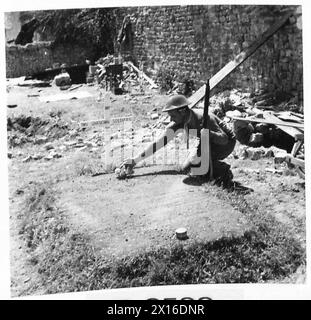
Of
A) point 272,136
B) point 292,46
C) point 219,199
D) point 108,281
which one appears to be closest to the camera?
point 108,281

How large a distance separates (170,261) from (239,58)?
10.7 feet

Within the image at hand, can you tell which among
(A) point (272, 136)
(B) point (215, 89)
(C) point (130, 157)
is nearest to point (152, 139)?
(C) point (130, 157)

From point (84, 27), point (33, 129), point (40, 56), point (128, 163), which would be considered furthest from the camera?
point (40, 56)

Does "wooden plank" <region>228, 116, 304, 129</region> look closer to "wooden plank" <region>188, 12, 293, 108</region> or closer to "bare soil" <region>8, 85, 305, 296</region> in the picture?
"bare soil" <region>8, 85, 305, 296</region>

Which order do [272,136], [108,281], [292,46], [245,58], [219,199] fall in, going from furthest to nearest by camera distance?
[245,58], [292,46], [272,136], [219,199], [108,281]

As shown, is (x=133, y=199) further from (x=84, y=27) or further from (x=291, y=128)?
(x=84, y=27)

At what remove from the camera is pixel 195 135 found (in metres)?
5.16

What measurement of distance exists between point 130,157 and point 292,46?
2494 millimetres

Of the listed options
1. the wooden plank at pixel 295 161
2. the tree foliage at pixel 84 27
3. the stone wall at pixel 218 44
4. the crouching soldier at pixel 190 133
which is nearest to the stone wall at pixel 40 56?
the tree foliage at pixel 84 27

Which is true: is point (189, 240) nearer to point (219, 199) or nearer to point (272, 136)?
point (219, 199)

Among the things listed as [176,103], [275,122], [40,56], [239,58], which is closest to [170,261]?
[176,103]

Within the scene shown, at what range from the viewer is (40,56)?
23.4 feet

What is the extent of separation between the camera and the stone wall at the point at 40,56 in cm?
589

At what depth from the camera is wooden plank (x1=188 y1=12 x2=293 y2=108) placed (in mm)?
6188
